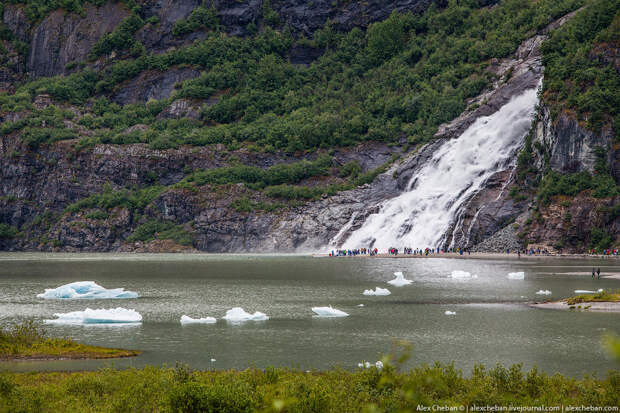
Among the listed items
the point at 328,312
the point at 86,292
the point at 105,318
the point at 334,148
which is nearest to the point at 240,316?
the point at 328,312

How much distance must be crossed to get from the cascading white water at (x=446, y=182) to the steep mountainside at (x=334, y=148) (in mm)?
2508

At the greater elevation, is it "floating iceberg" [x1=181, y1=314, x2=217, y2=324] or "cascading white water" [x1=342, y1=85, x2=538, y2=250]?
"cascading white water" [x1=342, y1=85, x2=538, y2=250]

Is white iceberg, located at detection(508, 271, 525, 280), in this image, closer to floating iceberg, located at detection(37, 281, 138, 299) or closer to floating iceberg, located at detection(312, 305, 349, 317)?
floating iceberg, located at detection(312, 305, 349, 317)

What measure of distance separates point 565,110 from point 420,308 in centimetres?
7971

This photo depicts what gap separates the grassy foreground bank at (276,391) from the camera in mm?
19047

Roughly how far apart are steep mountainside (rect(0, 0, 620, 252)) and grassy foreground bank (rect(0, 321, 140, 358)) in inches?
3555

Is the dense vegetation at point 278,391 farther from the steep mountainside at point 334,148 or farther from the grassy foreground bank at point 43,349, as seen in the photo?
the steep mountainside at point 334,148

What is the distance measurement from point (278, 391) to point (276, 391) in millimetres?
62

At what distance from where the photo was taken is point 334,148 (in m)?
164

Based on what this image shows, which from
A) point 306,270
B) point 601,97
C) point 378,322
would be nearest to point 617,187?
point 601,97

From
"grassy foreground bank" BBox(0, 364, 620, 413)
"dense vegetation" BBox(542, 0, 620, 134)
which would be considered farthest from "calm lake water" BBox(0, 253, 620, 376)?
"dense vegetation" BBox(542, 0, 620, 134)

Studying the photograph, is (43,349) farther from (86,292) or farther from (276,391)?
(86,292)

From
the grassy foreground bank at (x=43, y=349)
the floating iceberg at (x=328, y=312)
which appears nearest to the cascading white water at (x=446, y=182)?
the floating iceberg at (x=328, y=312)

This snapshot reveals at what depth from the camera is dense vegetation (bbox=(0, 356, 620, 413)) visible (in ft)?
62.5
